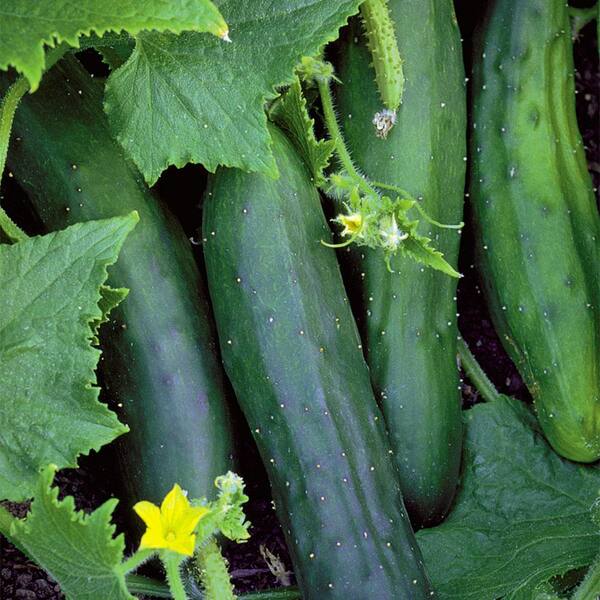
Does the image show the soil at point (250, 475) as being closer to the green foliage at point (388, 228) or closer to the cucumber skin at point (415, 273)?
the cucumber skin at point (415, 273)

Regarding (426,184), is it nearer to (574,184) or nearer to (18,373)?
(574,184)

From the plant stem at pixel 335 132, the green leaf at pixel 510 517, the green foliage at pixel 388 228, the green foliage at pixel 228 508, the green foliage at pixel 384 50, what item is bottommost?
the green leaf at pixel 510 517

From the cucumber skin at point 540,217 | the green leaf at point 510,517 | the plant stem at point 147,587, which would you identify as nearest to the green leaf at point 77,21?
the cucumber skin at point 540,217

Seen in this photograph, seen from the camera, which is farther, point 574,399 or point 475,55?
point 475,55

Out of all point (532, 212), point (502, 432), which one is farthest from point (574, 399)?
point (532, 212)

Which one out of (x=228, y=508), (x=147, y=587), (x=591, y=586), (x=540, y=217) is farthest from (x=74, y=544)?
(x=540, y=217)
